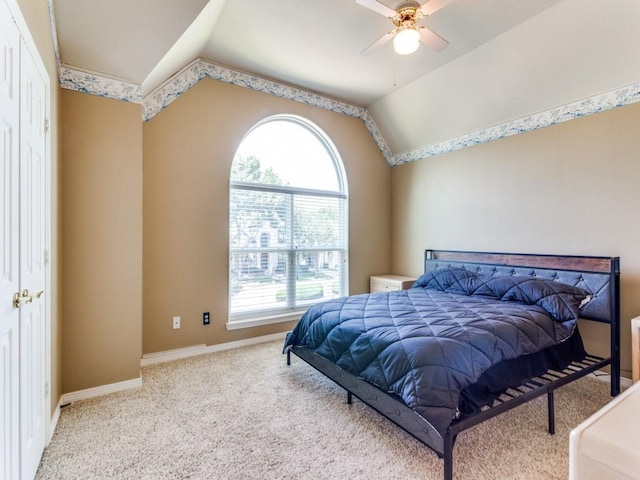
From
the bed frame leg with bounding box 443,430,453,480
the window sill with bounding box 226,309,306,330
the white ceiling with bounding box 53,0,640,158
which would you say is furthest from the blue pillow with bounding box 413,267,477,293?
the bed frame leg with bounding box 443,430,453,480

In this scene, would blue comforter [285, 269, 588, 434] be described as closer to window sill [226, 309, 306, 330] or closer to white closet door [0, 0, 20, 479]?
window sill [226, 309, 306, 330]

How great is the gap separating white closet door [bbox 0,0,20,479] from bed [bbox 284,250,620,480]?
1718mm

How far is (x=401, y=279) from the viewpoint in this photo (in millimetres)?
4449

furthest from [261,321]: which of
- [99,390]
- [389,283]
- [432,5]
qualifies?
[432,5]

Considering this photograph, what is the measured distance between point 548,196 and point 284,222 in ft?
9.64

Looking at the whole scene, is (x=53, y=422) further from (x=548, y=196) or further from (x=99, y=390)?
(x=548, y=196)

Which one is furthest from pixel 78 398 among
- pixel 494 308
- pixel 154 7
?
pixel 494 308

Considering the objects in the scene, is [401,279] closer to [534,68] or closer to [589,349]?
[589,349]

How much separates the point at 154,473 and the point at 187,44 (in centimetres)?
316

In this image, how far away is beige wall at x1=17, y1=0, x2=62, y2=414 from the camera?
6.15 feet

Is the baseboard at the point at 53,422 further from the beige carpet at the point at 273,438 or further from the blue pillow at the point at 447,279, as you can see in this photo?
the blue pillow at the point at 447,279

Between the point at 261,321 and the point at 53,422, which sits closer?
the point at 53,422

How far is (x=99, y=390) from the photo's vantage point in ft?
8.38

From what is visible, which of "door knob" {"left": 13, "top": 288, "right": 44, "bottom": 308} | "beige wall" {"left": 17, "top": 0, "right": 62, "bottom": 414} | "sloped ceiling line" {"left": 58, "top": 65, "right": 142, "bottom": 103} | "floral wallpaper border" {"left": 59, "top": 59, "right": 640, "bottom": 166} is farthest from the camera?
"floral wallpaper border" {"left": 59, "top": 59, "right": 640, "bottom": 166}
